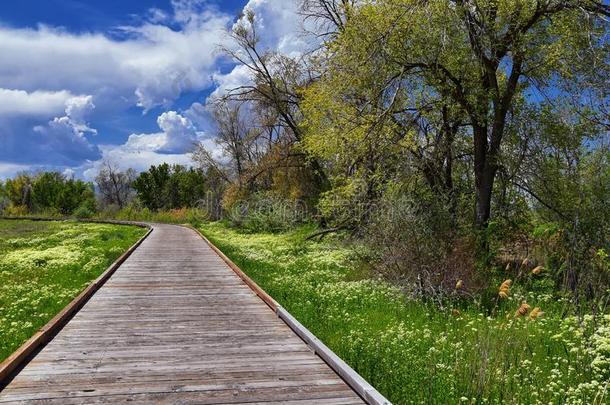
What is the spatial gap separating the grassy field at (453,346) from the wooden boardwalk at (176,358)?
0.74 meters

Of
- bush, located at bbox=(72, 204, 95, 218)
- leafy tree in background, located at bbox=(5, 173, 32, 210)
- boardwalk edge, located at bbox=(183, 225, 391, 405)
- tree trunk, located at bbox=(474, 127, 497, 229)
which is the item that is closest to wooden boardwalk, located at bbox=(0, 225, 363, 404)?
boardwalk edge, located at bbox=(183, 225, 391, 405)

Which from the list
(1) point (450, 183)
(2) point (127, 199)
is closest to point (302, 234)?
(1) point (450, 183)

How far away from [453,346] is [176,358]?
3725 mm

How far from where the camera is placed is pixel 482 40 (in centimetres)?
1531

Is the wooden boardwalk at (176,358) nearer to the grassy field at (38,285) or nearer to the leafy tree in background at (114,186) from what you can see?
the grassy field at (38,285)

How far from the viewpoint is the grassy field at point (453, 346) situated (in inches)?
228

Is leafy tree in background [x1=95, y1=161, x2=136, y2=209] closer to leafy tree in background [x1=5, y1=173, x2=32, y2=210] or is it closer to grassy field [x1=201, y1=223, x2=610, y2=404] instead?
leafy tree in background [x1=5, y1=173, x2=32, y2=210]

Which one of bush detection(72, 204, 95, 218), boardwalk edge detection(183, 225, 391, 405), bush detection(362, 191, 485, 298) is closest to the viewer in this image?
boardwalk edge detection(183, 225, 391, 405)

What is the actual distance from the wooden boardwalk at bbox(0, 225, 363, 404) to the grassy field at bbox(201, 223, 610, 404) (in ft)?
2.43

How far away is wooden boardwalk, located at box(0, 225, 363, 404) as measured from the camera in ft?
17.6

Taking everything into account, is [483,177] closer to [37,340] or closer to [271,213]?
[37,340]

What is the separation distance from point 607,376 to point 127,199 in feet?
426

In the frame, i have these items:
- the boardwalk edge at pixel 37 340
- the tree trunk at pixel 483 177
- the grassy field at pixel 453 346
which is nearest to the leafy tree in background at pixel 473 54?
the tree trunk at pixel 483 177

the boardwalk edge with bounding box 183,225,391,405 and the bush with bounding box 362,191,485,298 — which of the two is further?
the bush with bounding box 362,191,485,298
